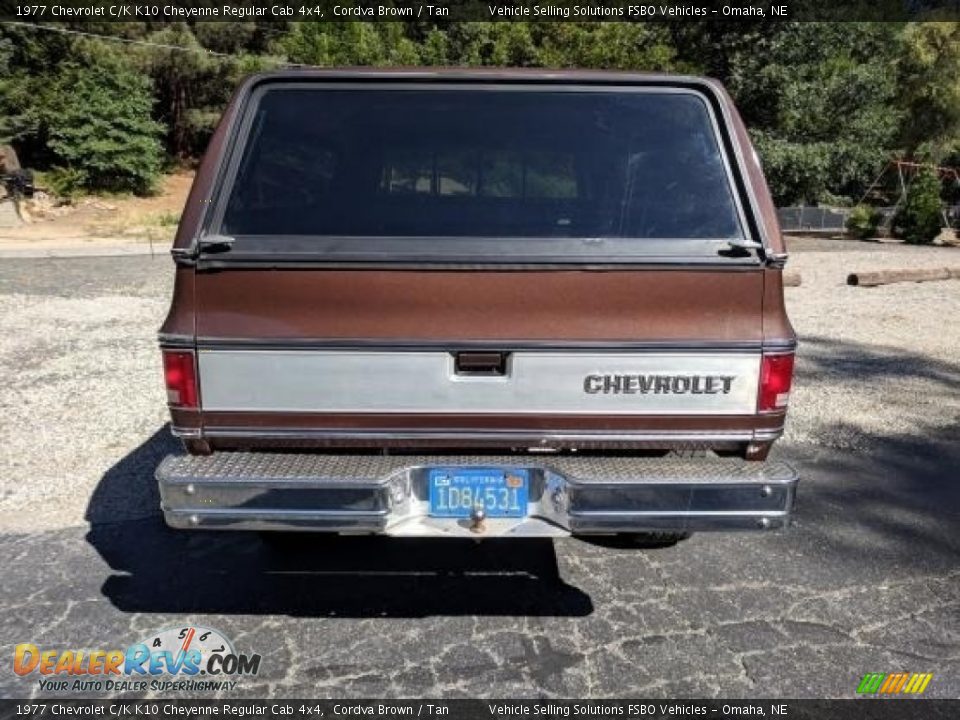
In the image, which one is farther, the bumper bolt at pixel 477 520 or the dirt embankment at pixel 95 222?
the dirt embankment at pixel 95 222

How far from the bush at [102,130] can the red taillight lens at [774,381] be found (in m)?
27.7

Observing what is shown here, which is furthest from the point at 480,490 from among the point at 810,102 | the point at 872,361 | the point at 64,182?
the point at 64,182

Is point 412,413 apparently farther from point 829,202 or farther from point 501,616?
point 829,202

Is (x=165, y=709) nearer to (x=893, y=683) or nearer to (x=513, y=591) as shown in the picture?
(x=513, y=591)

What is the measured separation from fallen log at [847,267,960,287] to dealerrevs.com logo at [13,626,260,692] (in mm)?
11865

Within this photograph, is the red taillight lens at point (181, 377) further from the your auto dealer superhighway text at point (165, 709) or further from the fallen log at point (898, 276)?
the fallen log at point (898, 276)

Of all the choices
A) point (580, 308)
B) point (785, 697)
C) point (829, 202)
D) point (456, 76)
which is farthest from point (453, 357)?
point (829, 202)

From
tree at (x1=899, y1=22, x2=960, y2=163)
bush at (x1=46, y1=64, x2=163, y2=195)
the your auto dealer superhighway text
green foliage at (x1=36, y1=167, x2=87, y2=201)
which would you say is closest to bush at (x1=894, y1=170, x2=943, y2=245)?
tree at (x1=899, y1=22, x2=960, y2=163)

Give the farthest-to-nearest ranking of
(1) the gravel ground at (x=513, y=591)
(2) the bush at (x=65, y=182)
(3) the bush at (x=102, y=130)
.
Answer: (3) the bush at (x=102, y=130)
(2) the bush at (x=65, y=182)
(1) the gravel ground at (x=513, y=591)

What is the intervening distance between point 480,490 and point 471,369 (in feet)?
1.42

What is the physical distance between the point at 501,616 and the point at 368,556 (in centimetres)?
80

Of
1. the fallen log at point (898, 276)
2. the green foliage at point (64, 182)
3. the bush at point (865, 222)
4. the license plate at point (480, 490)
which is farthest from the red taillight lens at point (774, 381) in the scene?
the green foliage at point (64, 182)

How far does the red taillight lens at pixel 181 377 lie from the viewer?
8.71 feet

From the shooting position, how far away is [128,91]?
26672mm
